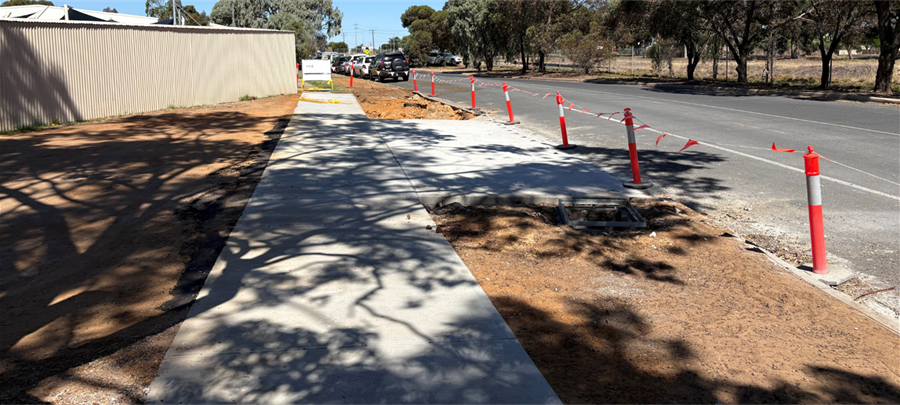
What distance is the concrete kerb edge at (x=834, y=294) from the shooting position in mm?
4289

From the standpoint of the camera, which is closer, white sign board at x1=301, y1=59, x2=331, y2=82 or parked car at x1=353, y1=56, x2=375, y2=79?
white sign board at x1=301, y1=59, x2=331, y2=82

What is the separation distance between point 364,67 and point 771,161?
3692 centimetres

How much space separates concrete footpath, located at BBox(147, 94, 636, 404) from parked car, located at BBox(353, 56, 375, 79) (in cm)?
3603

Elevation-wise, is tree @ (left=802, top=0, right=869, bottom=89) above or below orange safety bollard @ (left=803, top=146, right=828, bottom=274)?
above

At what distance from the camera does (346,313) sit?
14.0ft

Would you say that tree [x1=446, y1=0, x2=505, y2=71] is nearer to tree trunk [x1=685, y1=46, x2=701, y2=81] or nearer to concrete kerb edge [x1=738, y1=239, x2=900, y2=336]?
tree trunk [x1=685, y1=46, x2=701, y2=81]

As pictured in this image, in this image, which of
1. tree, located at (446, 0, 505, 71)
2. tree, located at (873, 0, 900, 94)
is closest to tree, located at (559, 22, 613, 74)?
tree, located at (446, 0, 505, 71)

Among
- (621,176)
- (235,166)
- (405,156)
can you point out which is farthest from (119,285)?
(621,176)

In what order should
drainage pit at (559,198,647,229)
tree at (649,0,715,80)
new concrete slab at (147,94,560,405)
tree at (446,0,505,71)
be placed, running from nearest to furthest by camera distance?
1. new concrete slab at (147,94,560,405)
2. drainage pit at (559,198,647,229)
3. tree at (649,0,715,80)
4. tree at (446,0,505,71)

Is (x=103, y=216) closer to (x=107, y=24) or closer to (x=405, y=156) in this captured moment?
(x=405, y=156)

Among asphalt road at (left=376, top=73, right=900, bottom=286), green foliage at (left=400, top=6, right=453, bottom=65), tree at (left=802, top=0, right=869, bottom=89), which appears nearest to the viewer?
asphalt road at (left=376, top=73, right=900, bottom=286)

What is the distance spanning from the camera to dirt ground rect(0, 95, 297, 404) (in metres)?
3.54

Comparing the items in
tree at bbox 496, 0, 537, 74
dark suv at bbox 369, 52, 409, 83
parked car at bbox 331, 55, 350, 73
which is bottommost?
dark suv at bbox 369, 52, 409, 83

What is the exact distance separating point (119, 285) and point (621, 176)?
21.8ft
